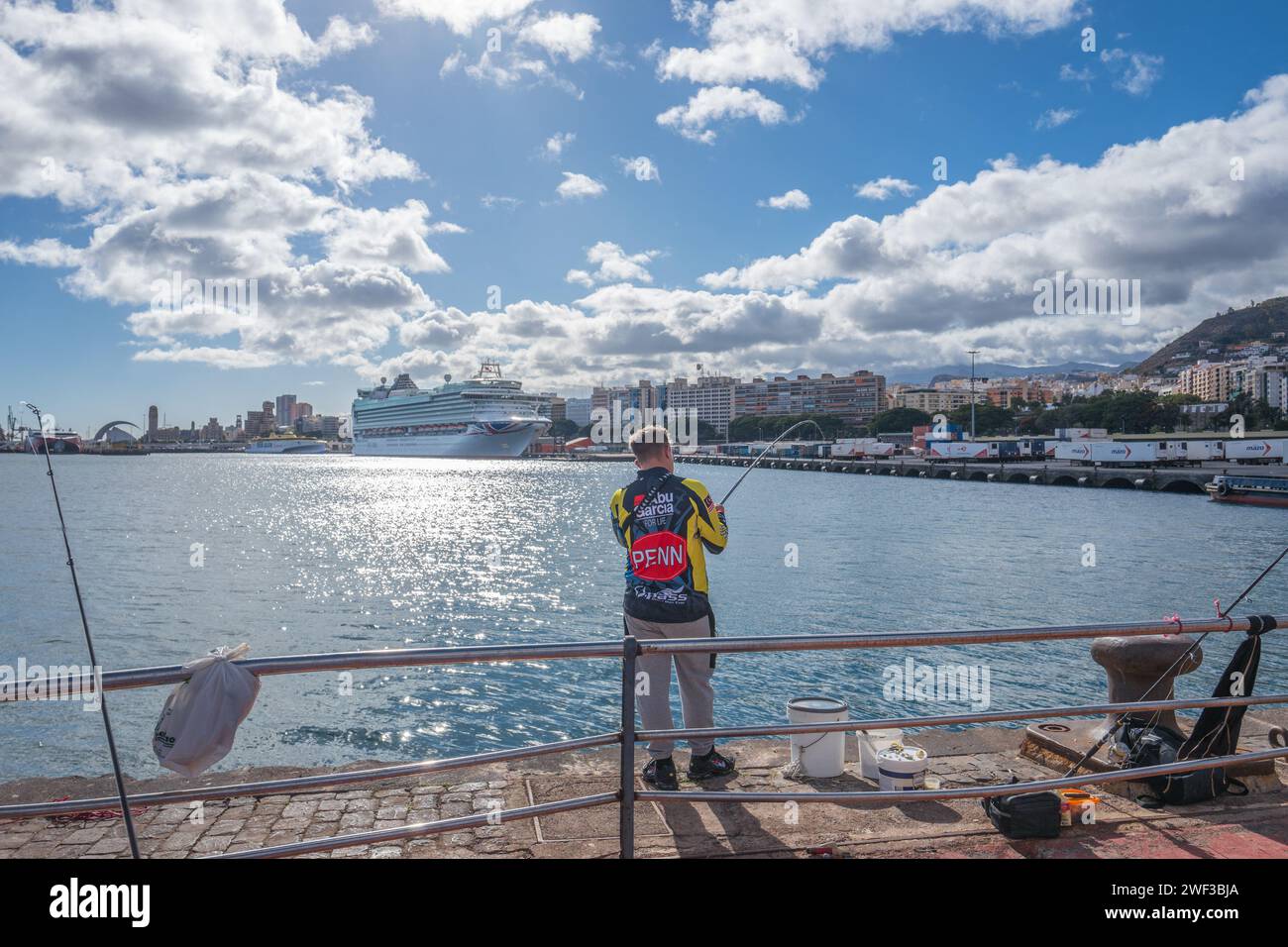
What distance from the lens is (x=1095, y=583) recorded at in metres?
25.2

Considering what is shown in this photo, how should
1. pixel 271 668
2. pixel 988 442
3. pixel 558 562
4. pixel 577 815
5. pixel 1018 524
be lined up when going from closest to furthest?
pixel 271 668
pixel 577 815
pixel 558 562
pixel 1018 524
pixel 988 442

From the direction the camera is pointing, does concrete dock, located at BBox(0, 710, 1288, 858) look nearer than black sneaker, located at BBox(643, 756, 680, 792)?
Yes

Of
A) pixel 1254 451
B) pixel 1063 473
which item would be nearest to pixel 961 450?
pixel 1063 473

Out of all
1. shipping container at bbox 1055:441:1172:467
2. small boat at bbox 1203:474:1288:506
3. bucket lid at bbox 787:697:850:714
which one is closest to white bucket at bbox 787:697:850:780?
bucket lid at bbox 787:697:850:714

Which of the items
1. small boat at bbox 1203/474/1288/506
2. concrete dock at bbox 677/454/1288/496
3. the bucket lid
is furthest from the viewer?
concrete dock at bbox 677/454/1288/496

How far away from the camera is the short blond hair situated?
4.66 meters

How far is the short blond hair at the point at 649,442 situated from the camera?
4.66 metres

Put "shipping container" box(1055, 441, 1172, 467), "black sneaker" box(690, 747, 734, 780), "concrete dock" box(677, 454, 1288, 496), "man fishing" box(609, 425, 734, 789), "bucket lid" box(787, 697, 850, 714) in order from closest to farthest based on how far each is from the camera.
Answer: "man fishing" box(609, 425, 734, 789), "black sneaker" box(690, 747, 734, 780), "bucket lid" box(787, 697, 850, 714), "concrete dock" box(677, 454, 1288, 496), "shipping container" box(1055, 441, 1172, 467)

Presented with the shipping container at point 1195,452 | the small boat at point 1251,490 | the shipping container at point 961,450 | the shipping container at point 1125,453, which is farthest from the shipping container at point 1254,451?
the shipping container at point 961,450

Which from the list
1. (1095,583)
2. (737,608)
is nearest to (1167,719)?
(737,608)

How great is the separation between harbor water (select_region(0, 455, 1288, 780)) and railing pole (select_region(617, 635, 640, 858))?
312 inches

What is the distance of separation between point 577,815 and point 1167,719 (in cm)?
333

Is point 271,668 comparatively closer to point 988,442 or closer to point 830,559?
point 830,559

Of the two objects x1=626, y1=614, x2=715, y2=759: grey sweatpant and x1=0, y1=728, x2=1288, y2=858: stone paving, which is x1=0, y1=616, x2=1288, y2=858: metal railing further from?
x1=626, y1=614, x2=715, y2=759: grey sweatpant
